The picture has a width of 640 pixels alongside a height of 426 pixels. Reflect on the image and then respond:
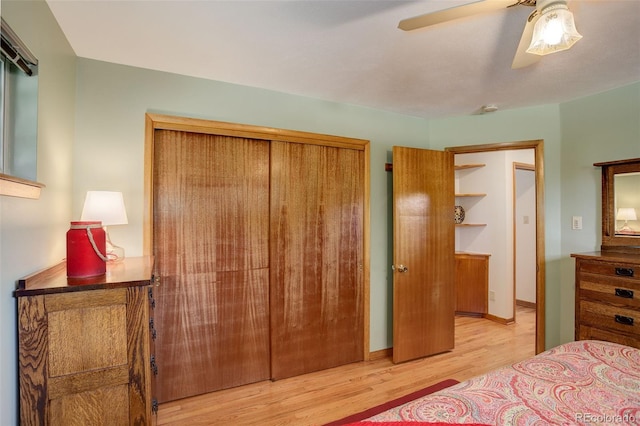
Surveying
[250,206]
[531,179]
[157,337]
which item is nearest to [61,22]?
[250,206]

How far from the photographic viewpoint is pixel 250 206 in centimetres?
260

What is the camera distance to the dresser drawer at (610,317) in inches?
85.2

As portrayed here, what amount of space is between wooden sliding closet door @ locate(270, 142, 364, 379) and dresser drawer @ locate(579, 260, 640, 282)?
1.70 m

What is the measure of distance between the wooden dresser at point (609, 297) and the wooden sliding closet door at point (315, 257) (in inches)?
66.1

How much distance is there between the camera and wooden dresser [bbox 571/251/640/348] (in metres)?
2.18

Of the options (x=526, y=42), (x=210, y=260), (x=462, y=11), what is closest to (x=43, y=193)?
(x=210, y=260)

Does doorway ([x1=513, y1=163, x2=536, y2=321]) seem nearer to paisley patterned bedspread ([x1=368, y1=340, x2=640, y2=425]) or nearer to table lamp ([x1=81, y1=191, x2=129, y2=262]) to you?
paisley patterned bedspread ([x1=368, y1=340, x2=640, y2=425])

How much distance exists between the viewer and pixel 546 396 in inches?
44.5

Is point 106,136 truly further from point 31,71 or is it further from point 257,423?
point 257,423

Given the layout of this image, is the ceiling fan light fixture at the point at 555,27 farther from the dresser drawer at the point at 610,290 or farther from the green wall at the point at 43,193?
the green wall at the point at 43,193

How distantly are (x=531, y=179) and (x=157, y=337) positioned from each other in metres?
5.09

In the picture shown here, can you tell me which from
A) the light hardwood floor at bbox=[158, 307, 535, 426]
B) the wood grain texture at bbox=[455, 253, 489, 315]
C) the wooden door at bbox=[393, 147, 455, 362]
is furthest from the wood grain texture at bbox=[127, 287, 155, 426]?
the wood grain texture at bbox=[455, 253, 489, 315]

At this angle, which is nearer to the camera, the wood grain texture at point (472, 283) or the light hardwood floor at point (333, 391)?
the light hardwood floor at point (333, 391)

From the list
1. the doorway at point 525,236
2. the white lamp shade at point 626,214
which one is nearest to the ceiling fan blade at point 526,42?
the white lamp shade at point 626,214
